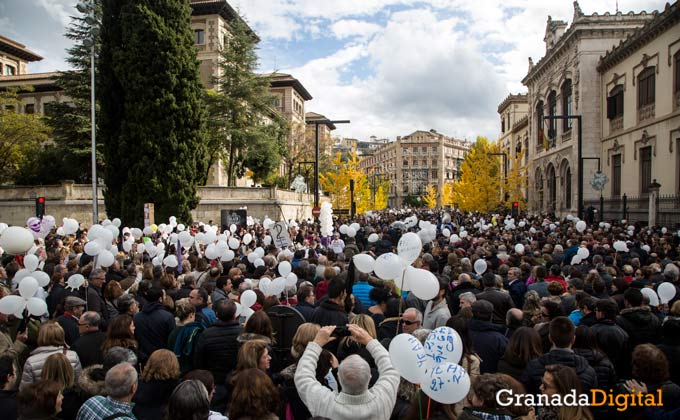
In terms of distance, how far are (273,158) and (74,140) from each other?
1440 centimetres

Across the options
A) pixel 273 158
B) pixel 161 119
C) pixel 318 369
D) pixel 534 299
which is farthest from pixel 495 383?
pixel 273 158

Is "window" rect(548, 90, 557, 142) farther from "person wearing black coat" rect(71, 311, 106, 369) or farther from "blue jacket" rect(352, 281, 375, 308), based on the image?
"person wearing black coat" rect(71, 311, 106, 369)

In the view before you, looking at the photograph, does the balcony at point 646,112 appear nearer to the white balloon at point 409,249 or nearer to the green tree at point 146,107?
the green tree at point 146,107

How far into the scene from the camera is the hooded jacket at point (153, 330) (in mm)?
5352

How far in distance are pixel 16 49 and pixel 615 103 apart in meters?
65.3

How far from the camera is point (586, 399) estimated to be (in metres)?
3.47

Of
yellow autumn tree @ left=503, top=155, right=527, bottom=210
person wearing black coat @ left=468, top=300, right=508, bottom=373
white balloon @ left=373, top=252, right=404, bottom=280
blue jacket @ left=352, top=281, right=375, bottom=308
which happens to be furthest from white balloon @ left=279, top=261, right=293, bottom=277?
yellow autumn tree @ left=503, top=155, right=527, bottom=210

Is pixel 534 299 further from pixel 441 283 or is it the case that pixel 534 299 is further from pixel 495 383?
pixel 495 383

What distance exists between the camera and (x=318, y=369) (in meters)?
3.83

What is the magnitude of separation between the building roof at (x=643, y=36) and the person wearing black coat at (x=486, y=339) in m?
25.0

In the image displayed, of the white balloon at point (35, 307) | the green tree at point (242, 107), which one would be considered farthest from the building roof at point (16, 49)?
the white balloon at point (35, 307)

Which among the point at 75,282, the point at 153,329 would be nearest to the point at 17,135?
the point at 75,282

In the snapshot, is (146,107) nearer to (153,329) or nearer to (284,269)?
(284,269)

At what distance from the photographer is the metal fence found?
2162cm
